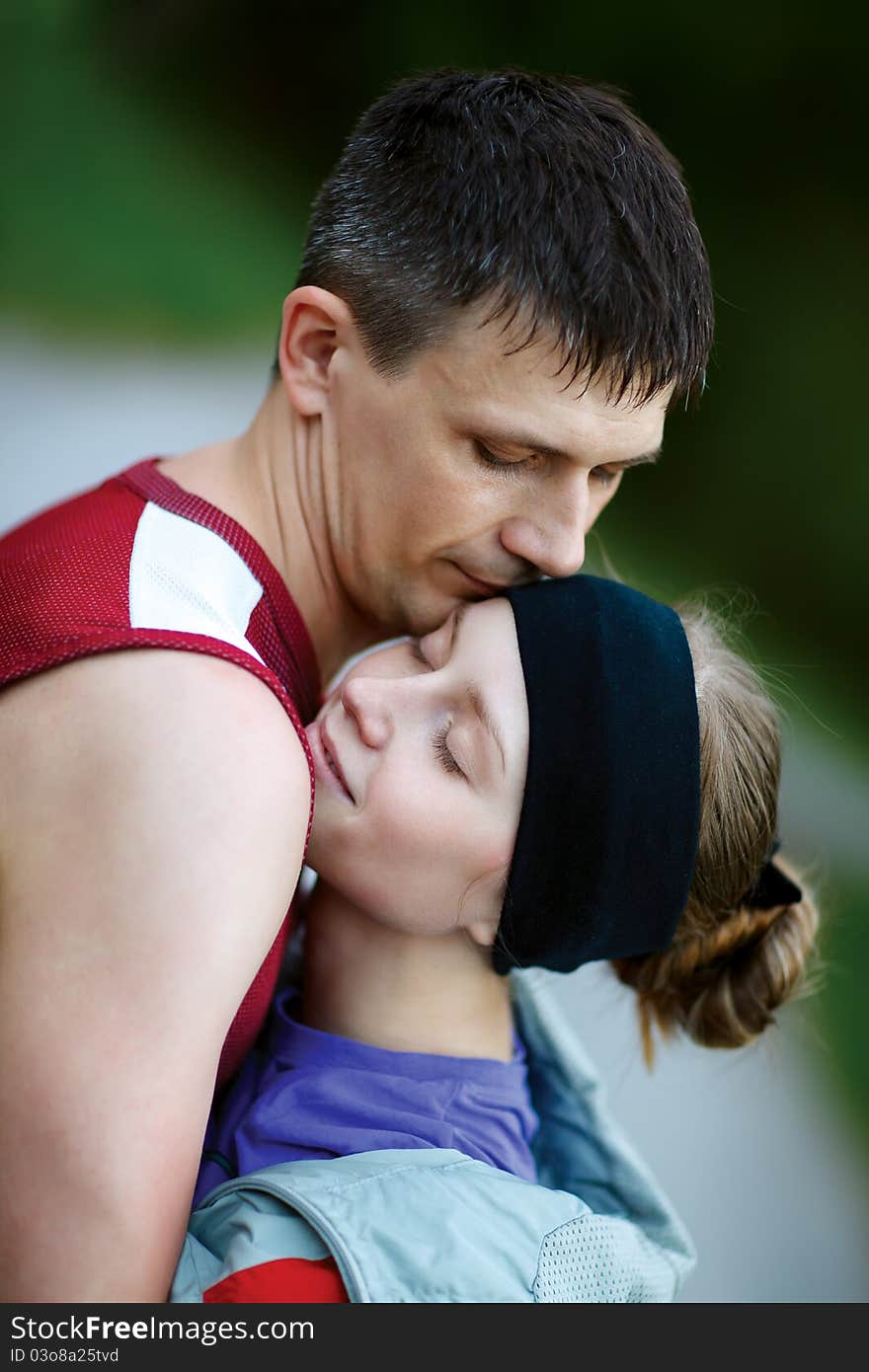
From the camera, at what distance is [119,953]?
1039 mm

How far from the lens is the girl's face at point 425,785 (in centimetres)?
140

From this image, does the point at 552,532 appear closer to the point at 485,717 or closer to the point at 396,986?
the point at 485,717

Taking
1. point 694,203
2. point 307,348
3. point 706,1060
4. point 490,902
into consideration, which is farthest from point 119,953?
point 694,203

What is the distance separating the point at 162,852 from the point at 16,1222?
34cm

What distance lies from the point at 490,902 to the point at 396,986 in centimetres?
16

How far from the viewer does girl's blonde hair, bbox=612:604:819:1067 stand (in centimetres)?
155

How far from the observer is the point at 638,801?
142cm

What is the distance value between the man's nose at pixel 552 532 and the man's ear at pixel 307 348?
288 mm

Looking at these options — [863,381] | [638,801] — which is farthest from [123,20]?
[638,801]

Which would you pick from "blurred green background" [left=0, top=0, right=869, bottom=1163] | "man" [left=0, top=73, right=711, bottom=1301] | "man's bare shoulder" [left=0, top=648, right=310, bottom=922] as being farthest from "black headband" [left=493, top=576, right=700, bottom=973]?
"blurred green background" [left=0, top=0, right=869, bottom=1163]

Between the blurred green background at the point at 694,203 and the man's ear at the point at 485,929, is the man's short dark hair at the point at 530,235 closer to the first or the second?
the man's ear at the point at 485,929
